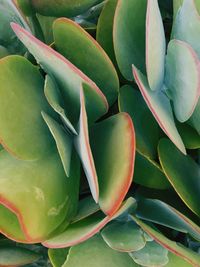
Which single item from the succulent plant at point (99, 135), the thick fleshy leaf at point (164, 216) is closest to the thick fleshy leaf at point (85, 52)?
the succulent plant at point (99, 135)

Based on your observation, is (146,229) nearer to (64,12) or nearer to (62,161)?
(62,161)

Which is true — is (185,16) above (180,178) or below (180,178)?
above

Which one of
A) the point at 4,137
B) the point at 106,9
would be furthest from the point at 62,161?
the point at 106,9

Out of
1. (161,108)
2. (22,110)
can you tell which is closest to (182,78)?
(161,108)

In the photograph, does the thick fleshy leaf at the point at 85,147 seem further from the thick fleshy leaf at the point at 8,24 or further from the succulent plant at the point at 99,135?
the thick fleshy leaf at the point at 8,24

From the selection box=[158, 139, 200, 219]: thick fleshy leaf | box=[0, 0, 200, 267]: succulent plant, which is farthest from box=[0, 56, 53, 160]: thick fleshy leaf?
box=[158, 139, 200, 219]: thick fleshy leaf

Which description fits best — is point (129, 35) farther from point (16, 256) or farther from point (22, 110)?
point (16, 256)
